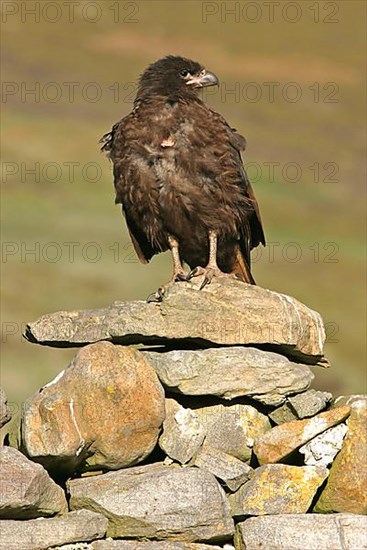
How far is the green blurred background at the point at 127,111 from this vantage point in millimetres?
29594

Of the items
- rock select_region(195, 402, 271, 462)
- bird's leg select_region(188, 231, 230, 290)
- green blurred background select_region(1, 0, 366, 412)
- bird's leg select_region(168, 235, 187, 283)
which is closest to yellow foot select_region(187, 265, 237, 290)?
bird's leg select_region(188, 231, 230, 290)

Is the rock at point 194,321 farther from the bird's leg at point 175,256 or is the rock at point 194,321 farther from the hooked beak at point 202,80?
the hooked beak at point 202,80

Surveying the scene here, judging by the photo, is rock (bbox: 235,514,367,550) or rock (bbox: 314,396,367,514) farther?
rock (bbox: 314,396,367,514)

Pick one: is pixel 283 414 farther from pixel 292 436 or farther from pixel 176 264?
pixel 176 264

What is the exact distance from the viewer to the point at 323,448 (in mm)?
10180

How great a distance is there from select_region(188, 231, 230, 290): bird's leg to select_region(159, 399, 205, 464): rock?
1218 mm

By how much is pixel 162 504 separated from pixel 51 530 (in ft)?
2.71

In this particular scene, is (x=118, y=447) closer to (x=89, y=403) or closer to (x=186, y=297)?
(x=89, y=403)

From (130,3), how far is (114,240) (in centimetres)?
4960

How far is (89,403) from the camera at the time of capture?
9.99 m

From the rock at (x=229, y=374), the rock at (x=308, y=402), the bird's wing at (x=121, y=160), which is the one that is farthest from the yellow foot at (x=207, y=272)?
the rock at (x=308, y=402)

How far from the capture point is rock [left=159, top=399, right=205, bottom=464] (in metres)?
10.2

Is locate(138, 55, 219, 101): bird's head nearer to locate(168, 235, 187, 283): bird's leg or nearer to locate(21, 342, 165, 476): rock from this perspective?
locate(168, 235, 187, 283): bird's leg

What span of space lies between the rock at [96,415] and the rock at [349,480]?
1364 millimetres
